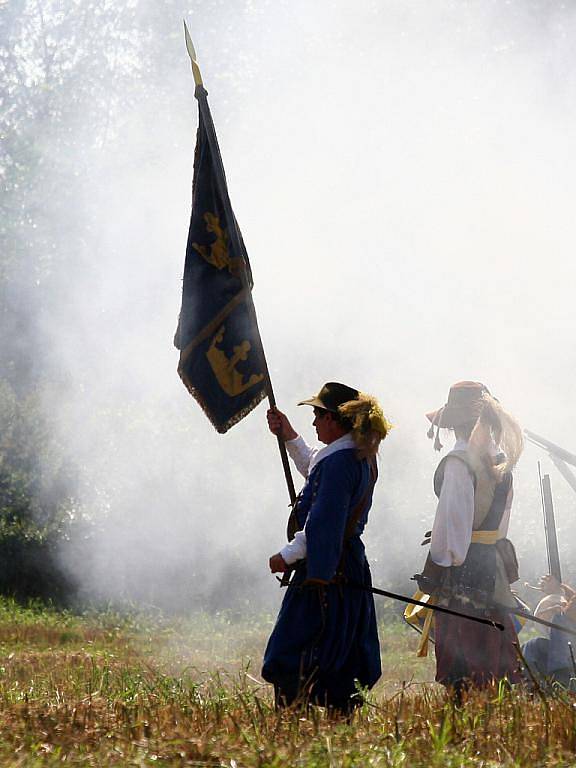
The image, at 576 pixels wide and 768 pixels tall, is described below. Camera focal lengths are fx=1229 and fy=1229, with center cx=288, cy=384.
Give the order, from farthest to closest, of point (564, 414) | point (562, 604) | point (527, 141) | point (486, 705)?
1. point (527, 141)
2. point (564, 414)
3. point (562, 604)
4. point (486, 705)

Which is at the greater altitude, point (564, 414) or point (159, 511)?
point (564, 414)

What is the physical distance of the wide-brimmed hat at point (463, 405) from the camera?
19.1 ft

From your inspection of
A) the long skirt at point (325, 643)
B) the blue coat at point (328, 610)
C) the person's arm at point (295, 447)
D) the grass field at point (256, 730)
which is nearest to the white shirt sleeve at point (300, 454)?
the person's arm at point (295, 447)

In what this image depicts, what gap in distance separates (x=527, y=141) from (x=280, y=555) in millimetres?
10900

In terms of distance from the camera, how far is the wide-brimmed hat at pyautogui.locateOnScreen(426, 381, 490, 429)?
5836mm

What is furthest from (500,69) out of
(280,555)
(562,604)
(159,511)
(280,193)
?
(280,555)

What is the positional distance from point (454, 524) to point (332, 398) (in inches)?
43.2

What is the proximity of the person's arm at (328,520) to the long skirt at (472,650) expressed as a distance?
4.17 ft

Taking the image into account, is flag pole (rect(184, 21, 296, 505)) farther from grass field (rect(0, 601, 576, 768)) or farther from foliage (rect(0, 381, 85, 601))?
foliage (rect(0, 381, 85, 601))

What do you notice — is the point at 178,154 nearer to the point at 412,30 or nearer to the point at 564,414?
the point at 412,30

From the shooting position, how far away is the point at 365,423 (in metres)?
4.80

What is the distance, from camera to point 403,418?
12.9m

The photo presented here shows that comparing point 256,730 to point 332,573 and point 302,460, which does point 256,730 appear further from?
point 302,460

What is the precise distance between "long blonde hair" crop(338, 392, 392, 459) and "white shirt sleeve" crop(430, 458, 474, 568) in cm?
91
